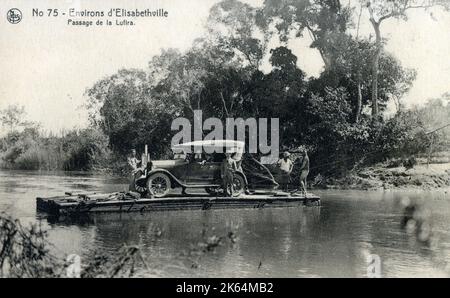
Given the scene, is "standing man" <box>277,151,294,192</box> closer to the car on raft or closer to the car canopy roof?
the car on raft

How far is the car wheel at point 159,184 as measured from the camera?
Result: 14336 millimetres

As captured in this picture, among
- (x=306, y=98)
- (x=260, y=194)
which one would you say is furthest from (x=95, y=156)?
(x=260, y=194)

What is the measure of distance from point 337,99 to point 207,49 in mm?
5647

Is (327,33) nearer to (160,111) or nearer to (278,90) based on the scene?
(278,90)

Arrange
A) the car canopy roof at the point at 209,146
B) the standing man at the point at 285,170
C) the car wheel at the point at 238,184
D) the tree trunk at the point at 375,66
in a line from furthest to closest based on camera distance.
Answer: the tree trunk at the point at 375,66 → the standing man at the point at 285,170 → the car wheel at the point at 238,184 → the car canopy roof at the point at 209,146

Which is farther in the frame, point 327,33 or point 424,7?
point 327,33

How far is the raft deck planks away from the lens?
12.7 meters

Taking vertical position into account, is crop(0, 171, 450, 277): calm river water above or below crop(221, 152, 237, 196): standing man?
below

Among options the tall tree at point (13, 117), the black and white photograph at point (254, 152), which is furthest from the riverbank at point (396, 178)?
the tall tree at point (13, 117)

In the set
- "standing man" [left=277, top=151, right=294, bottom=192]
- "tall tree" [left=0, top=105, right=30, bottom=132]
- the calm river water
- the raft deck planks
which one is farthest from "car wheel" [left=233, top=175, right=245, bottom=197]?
"tall tree" [left=0, top=105, right=30, bottom=132]

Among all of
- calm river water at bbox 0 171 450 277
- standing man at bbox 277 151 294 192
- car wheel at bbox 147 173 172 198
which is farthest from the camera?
standing man at bbox 277 151 294 192

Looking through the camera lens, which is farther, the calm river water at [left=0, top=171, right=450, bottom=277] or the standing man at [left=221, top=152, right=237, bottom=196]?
the standing man at [left=221, top=152, right=237, bottom=196]

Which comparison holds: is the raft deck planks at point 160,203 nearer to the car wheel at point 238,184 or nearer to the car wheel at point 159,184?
the car wheel at point 159,184
